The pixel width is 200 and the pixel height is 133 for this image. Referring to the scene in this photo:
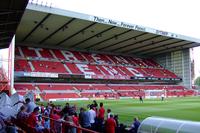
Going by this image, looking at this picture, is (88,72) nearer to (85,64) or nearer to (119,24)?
(85,64)

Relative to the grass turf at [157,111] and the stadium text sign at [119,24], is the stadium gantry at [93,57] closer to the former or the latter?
the stadium text sign at [119,24]

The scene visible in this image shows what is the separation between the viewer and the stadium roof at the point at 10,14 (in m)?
11.7

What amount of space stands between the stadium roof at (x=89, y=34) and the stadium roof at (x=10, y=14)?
923 inches

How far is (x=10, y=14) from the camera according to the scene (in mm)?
13258

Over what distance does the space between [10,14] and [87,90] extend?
146 feet

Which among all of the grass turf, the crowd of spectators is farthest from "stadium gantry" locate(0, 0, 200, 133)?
A: the crowd of spectators

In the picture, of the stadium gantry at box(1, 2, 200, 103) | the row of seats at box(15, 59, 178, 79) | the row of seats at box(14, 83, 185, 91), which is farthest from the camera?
the row of seats at box(15, 59, 178, 79)

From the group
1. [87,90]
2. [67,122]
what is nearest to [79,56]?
[87,90]

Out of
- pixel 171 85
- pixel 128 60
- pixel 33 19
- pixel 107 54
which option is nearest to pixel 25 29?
pixel 33 19

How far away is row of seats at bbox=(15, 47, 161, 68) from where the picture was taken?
2397 inches

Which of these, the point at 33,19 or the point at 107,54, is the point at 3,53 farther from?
the point at 107,54

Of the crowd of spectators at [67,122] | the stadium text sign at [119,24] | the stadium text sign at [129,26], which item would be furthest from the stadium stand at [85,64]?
the crowd of spectators at [67,122]

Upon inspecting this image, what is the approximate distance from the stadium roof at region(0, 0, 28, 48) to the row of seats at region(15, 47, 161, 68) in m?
43.2

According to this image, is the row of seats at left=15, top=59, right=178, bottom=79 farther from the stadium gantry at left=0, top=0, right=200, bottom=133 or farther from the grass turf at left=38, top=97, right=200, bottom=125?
the grass turf at left=38, top=97, right=200, bottom=125
